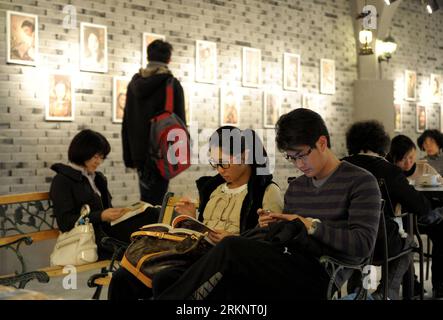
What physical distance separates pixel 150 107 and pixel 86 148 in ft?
4.16

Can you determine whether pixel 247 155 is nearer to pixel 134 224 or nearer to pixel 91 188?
pixel 134 224

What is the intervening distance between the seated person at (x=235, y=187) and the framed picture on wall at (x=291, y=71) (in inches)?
280

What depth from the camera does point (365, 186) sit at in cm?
341

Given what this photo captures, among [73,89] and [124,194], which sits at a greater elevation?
[73,89]

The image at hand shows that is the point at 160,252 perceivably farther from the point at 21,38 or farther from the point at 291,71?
the point at 291,71

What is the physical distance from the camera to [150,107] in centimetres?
654

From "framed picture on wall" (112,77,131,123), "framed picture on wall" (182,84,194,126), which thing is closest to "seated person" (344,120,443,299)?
"framed picture on wall" (112,77,131,123)

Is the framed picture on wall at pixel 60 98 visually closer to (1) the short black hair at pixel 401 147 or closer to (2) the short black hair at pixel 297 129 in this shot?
(1) the short black hair at pixel 401 147

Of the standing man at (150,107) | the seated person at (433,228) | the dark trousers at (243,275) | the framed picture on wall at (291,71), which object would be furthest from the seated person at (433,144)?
the dark trousers at (243,275)

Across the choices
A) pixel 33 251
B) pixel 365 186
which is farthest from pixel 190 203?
pixel 33 251

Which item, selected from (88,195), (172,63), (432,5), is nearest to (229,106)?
(172,63)

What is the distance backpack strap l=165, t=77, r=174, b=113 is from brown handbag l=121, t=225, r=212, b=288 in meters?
2.97

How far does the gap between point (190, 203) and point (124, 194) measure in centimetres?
451
